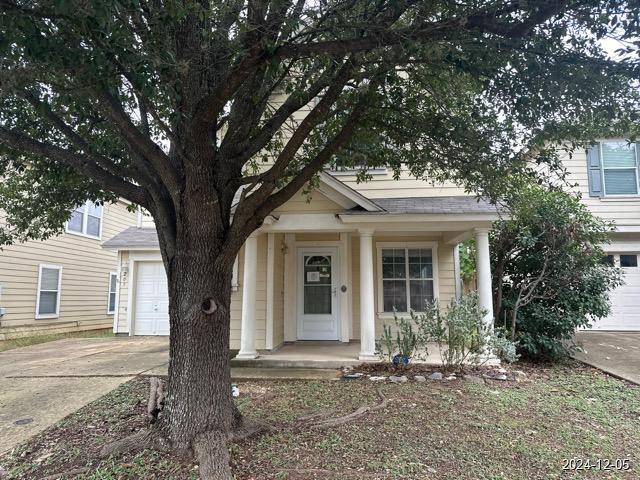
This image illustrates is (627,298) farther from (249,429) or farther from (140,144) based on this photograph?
(140,144)

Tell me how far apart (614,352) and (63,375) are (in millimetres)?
10559

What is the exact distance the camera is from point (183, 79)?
373 centimetres

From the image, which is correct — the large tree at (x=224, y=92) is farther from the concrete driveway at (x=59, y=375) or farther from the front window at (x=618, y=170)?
the front window at (x=618, y=170)

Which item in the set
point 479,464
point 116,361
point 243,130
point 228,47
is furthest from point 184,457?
point 116,361

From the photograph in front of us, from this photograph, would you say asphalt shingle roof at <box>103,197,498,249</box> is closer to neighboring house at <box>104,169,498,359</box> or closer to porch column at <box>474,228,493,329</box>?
neighboring house at <box>104,169,498,359</box>

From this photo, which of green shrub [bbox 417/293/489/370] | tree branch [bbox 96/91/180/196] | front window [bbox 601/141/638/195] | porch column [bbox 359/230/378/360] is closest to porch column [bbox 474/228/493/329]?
green shrub [bbox 417/293/489/370]

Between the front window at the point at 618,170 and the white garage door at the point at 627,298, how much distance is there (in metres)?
1.83

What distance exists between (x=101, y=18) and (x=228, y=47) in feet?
4.07

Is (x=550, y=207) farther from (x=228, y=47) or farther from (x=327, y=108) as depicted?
(x=228, y=47)

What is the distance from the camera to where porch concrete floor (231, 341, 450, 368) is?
688cm

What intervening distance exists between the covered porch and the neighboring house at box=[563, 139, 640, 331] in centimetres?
526

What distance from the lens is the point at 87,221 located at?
14.4 meters

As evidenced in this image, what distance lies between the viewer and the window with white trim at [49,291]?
12414 millimetres

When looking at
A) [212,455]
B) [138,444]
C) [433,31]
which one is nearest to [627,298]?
[433,31]
